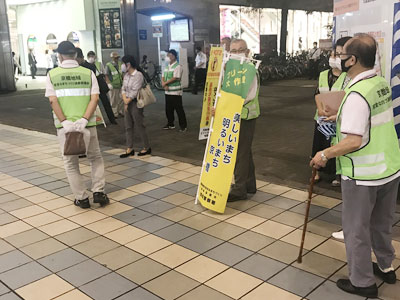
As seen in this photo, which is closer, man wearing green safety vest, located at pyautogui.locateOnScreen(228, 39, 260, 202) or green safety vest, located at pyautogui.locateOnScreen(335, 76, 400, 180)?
green safety vest, located at pyautogui.locateOnScreen(335, 76, 400, 180)

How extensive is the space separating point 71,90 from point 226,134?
5.50 feet

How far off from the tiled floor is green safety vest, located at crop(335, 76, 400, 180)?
0.88m

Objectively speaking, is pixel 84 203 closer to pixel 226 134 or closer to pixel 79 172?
pixel 79 172

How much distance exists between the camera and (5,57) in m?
17.0

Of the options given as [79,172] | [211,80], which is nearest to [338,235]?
[79,172]

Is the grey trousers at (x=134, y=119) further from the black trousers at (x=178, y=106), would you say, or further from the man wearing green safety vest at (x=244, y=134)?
the man wearing green safety vest at (x=244, y=134)

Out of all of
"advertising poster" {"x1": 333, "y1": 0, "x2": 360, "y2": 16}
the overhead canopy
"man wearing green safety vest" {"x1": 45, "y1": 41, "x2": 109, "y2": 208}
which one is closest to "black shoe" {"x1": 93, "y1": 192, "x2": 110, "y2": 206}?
"man wearing green safety vest" {"x1": 45, "y1": 41, "x2": 109, "y2": 208}

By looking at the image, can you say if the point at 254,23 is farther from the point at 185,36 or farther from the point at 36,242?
the point at 36,242

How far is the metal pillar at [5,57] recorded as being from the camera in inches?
659

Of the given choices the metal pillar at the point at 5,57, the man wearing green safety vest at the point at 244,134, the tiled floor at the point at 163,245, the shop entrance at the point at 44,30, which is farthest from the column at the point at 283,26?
the man wearing green safety vest at the point at 244,134

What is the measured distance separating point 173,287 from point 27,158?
4759mm

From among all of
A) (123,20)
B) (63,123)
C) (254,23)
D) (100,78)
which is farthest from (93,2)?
(63,123)

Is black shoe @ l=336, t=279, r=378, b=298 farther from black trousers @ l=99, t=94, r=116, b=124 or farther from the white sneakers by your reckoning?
black trousers @ l=99, t=94, r=116, b=124

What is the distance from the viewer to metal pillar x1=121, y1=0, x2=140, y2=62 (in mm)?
16109
